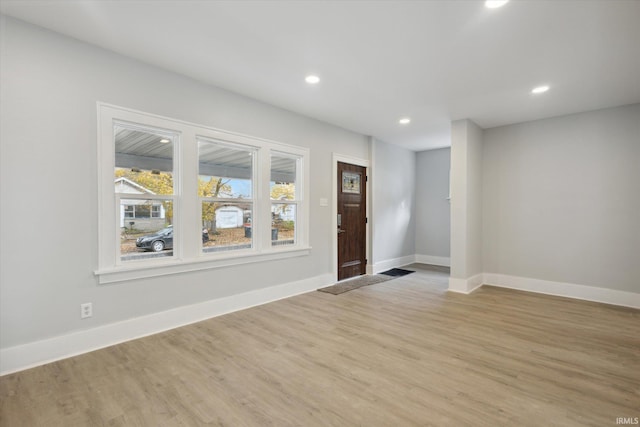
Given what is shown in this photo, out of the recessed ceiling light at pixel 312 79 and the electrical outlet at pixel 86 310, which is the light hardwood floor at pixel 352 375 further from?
the recessed ceiling light at pixel 312 79

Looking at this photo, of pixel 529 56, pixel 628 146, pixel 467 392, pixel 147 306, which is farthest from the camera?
pixel 628 146

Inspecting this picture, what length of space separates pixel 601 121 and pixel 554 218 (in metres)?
1.54

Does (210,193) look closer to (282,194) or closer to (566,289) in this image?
(282,194)

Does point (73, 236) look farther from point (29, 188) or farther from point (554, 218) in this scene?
point (554, 218)

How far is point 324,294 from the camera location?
4.82m

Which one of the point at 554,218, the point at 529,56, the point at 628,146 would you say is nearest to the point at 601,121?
the point at 628,146

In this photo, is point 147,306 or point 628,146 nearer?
point 147,306

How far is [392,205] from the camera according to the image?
6.82 meters

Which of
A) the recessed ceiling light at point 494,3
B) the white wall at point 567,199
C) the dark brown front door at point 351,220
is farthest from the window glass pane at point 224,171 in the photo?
the white wall at point 567,199

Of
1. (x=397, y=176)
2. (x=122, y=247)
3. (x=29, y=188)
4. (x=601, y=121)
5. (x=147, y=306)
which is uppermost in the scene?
(x=601, y=121)

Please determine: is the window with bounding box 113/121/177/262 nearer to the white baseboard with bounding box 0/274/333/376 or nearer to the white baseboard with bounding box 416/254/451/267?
the white baseboard with bounding box 0/274/333/376

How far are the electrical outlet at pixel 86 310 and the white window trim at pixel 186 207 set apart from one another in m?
0.22

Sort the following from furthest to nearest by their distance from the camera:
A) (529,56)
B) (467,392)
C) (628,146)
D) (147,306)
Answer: (628,146)
(147,306)
(529,56)
(467,392)

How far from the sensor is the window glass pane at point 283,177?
182 inches
